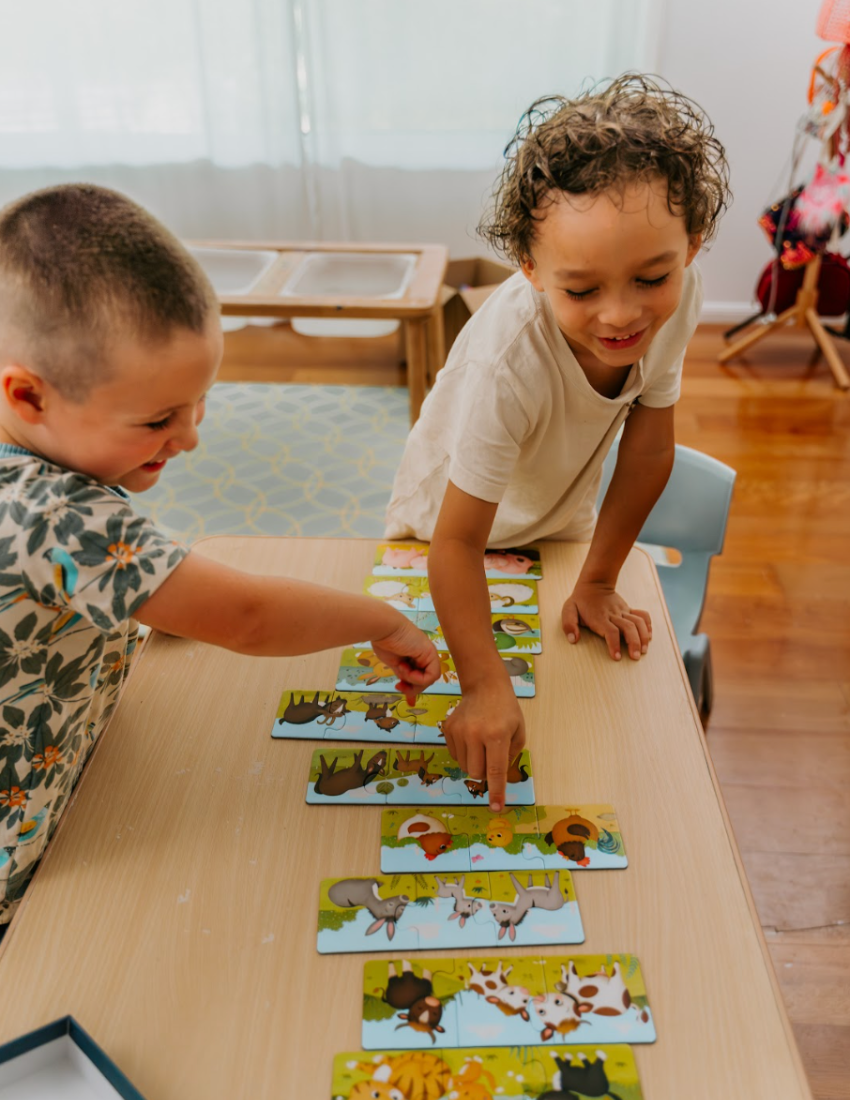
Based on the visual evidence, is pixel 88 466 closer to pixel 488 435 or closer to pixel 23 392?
pixel 23 392

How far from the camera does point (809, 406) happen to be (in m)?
2.97

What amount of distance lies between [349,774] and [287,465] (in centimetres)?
200

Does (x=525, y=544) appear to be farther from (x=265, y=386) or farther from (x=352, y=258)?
(x=265, y=386)

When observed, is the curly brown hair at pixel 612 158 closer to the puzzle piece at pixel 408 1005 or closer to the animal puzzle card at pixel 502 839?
the animal puzzle card at pixel 502 839

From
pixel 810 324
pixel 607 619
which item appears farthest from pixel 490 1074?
pixel 810 324

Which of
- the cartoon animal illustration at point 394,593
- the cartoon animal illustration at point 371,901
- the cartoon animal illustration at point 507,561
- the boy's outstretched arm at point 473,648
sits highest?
the boy's outstretched arm at point 473,648

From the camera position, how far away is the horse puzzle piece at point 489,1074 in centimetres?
59

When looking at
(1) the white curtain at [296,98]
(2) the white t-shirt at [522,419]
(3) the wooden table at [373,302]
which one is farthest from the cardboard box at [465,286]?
(2) the white t-shirt at [522,419]

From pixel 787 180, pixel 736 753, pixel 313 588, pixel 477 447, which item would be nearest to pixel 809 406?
pixel 787 180

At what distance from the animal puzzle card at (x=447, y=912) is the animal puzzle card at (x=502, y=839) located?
0.04 ft

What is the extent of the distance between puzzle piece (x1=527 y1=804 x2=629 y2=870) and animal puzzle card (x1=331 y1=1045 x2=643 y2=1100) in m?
0.15

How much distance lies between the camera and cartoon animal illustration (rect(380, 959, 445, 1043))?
63 centimetres

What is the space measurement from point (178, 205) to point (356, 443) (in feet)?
4.64

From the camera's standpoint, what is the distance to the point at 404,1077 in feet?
1.97
